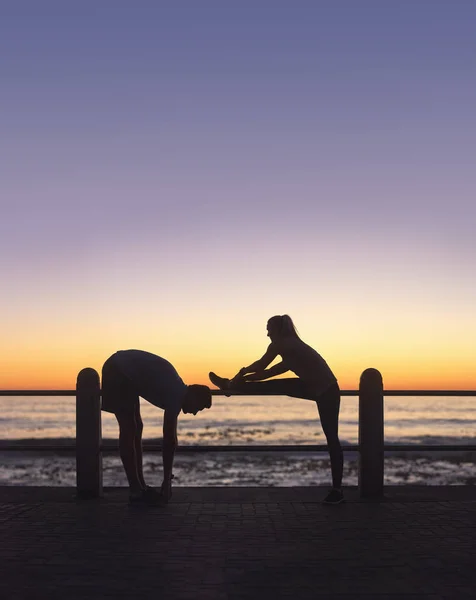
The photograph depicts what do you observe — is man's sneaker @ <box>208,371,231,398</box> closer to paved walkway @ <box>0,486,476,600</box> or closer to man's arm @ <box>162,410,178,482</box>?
man's arm @ <box>162,410,178,482</box>

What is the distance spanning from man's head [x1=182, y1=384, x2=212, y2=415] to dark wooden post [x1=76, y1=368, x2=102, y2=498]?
1.19 m

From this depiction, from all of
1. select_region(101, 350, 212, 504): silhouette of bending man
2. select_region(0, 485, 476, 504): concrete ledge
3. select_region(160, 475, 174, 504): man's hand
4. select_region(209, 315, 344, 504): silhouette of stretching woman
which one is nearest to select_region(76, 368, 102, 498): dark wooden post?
select_region(0, 485, 476, 504): concrete ledge

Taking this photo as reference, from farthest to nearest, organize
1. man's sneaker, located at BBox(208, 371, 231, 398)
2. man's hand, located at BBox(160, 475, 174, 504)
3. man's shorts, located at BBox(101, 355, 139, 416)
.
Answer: man's sneaker, located at BBox(208, 371, 231, 398)
man's shorts, located at BBox(101, 355, 139, 416)
man's hand, located at BBox(160, 475, 174, 504)

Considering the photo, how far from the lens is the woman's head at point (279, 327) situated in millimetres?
8086

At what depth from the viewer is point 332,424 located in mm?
8242

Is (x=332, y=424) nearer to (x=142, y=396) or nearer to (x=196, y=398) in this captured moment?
(x=196, y=398)

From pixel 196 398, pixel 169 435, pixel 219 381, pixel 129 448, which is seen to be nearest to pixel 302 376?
pixel 219 381

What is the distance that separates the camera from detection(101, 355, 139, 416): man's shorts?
805 cm

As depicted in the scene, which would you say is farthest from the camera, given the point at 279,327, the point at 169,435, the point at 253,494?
the point at 253,494

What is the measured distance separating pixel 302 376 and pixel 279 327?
55 cm

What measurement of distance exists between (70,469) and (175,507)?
34.0m

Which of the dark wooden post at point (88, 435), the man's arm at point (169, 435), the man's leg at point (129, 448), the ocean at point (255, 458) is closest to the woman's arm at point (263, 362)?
the man's arm at point (169, 435)

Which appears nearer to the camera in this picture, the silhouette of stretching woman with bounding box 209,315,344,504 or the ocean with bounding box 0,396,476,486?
the silhouette of stretching woman with bounding box 209,315,344,504

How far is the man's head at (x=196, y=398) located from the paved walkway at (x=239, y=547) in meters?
0.97
